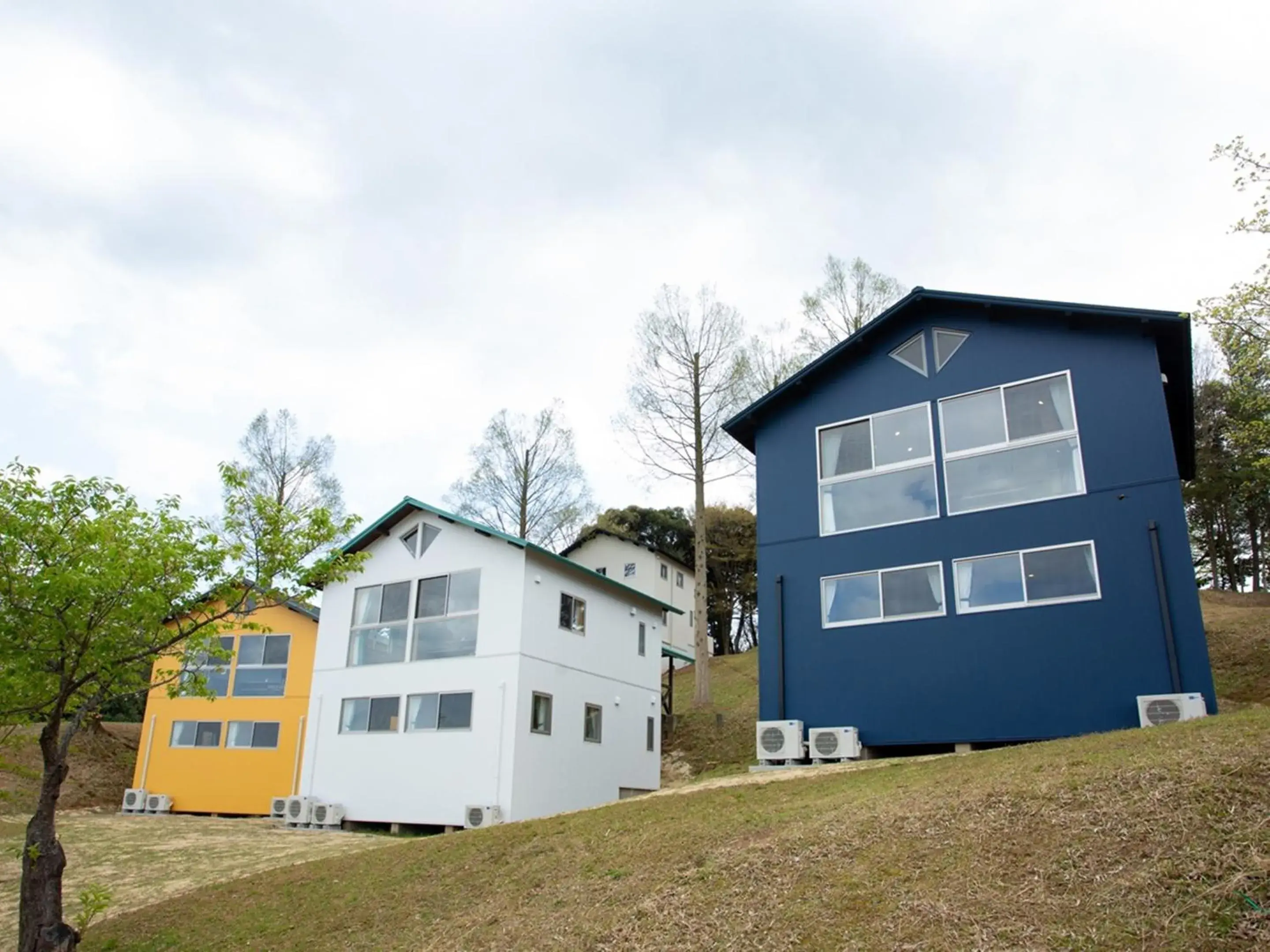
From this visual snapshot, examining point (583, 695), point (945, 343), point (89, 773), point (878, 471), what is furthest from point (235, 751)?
point (945, 343)

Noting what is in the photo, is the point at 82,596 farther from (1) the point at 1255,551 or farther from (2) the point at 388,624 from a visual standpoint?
(1) the point at 1255,551

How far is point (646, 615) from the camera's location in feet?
70.3

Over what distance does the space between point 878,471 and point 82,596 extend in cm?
1045

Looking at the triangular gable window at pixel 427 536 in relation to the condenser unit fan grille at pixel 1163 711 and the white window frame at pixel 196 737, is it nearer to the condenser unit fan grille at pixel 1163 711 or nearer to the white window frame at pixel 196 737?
the white window frame at pixel 196 737

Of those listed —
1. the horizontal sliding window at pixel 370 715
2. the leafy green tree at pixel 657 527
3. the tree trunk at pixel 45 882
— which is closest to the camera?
the tree trunk at pixel 45 882

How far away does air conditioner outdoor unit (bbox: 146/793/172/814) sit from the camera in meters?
21.5

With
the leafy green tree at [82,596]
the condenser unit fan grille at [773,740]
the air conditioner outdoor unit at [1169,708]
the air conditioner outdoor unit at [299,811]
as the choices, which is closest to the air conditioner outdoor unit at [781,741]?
the condenser unit fan grille at [773,740]

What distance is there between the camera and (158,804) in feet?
70.7

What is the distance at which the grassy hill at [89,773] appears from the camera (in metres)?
21.8

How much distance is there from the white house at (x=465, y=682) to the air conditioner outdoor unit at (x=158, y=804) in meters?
5.64

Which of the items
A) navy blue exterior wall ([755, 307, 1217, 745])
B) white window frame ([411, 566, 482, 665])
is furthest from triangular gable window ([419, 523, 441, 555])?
navy blue exterior wall ([755, 307, 1217, 745])

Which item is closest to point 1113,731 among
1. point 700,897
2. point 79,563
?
point 700,897

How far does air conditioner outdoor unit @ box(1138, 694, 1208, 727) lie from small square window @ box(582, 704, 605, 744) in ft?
34.2

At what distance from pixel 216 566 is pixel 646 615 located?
12846 millimetres
